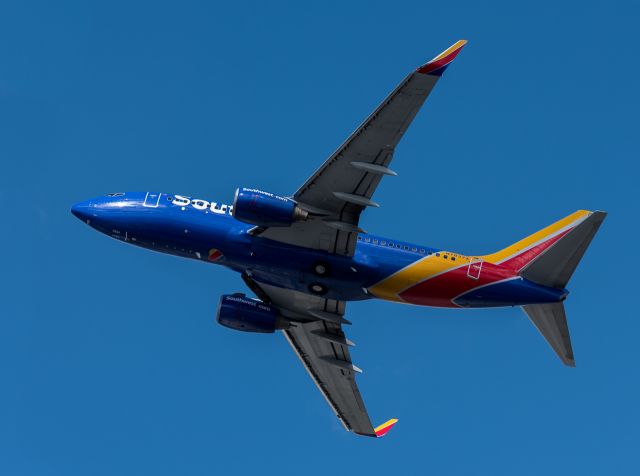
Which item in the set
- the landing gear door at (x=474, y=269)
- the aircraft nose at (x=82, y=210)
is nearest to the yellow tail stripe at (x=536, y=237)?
the landing gear door at (x=474, y=269)

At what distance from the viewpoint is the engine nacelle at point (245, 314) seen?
62.9m

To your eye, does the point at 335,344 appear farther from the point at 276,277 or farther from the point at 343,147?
the point at 343,147

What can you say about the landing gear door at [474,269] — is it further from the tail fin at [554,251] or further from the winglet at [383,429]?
the winglet at [383,429]

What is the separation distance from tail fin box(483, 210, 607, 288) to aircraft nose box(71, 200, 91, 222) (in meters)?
25.3

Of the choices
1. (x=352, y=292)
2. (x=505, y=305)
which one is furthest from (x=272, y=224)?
(x=505, y=305)

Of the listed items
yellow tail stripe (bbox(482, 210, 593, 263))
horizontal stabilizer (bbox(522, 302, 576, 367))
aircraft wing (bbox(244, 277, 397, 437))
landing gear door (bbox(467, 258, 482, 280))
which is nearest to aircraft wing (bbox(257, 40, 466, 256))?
landing gear door (bbox(467, 258, 482, 280))

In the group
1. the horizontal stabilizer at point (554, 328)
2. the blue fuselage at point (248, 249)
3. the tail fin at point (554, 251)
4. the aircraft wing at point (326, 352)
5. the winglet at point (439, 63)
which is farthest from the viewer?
the aircraft wing at point (326, 352)

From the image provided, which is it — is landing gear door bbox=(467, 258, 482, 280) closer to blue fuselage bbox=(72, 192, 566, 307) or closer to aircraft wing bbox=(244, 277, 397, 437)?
blue fuselage bbox=(72, 192, 566, 307)

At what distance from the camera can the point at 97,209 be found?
59.3m

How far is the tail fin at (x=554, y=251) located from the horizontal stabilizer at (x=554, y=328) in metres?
1.72

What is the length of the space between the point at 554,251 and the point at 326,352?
18608mm

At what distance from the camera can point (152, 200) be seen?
58562 mm

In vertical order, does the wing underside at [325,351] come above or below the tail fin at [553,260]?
below

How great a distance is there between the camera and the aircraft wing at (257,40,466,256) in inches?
1886
